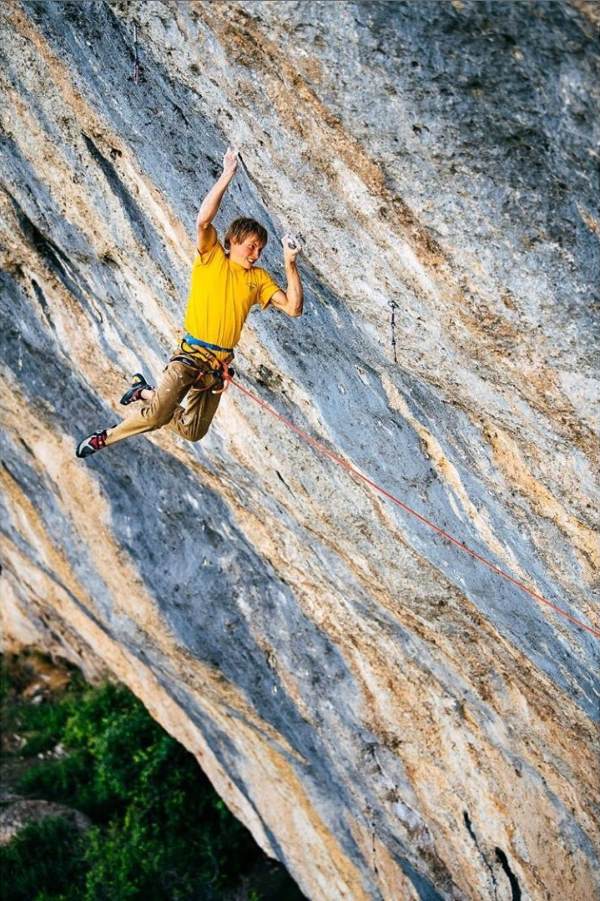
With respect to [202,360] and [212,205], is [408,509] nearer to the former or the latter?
[202,360]

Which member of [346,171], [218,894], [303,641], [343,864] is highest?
[346,171]

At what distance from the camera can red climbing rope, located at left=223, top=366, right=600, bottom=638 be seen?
6.02 meters

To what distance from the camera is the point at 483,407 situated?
545 centimetres

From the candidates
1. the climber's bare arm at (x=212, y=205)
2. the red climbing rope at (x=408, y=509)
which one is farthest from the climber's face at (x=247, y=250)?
the red climbing rope at (x=408, y=509)

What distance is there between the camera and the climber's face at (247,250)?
5215mm

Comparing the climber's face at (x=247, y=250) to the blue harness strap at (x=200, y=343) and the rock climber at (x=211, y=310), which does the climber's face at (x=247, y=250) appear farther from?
the blue harness strap at (x=200, y=343)

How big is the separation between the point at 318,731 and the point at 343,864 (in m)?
1.90

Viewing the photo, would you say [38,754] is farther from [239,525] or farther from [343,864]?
[239,525]

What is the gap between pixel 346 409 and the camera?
6.28 meters

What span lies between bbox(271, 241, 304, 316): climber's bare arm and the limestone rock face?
23 cm

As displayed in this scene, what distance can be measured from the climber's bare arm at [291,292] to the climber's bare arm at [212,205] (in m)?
0.42

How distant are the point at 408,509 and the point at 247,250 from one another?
2169mm

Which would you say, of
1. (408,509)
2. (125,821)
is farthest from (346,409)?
(125,821)

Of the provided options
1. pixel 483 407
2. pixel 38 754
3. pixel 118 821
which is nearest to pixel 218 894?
pixel 118 821
